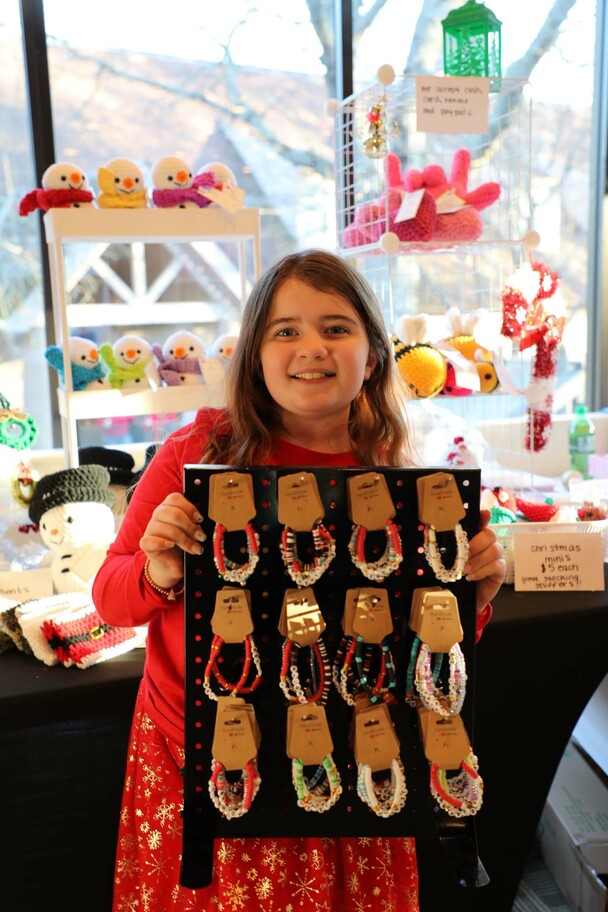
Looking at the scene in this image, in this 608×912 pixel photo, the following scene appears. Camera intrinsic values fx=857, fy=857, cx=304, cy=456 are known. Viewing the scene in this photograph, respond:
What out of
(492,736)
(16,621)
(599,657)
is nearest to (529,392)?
(599,657)

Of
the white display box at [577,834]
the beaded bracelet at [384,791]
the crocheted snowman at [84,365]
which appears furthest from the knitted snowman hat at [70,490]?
the white display box at [577,834]

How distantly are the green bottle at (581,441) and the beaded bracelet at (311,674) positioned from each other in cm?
194

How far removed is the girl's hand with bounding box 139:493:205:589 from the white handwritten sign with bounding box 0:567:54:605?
0.68 metres

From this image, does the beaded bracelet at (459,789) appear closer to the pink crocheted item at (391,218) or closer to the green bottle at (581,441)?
the pink crocheted item at (391,218)

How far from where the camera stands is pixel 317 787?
3.02 feet

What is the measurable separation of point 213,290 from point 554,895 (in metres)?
1.78

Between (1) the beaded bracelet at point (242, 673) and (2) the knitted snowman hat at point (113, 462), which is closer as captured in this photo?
(1) the beaded bracelet at point (242, 673)

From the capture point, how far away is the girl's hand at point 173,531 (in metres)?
0.88

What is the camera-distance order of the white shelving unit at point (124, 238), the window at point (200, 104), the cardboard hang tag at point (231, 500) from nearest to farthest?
the cardboard hang tag at point (231, 500), the white shelving unit at point (124, 238), the window at point (200, 104)

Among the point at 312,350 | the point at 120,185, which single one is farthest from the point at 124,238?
the point at 312,350

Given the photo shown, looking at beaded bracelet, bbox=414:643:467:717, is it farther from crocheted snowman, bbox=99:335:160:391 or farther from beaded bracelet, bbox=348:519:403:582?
crocheted snowman, bbox=99:335:160:391

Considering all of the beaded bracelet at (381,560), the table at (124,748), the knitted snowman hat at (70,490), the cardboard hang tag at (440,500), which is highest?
the cardboard hang tag at (440,500)

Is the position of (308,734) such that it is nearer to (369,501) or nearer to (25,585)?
(369,501)

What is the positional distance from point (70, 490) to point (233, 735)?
2.78 ft
